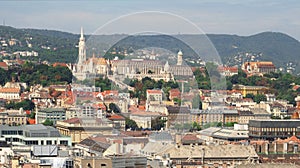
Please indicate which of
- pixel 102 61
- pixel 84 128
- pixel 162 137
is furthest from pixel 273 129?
pixel 102 61

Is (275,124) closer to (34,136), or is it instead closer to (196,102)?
(196,102)

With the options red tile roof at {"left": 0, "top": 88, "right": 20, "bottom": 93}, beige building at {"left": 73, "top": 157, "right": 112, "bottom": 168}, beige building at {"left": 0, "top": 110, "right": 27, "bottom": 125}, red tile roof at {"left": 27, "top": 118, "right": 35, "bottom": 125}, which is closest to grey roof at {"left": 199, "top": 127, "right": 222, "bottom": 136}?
red tile roof at {"left": 27, "top": 118, "right": 35, "bottom": 125}

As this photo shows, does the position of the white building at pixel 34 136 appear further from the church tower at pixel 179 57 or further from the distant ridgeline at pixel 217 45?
the distant ridgeline at pixel 217 45

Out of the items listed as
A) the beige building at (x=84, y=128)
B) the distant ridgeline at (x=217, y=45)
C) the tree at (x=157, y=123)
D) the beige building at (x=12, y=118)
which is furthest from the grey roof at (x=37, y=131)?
the distant ridgeline at (x=217, y=45)

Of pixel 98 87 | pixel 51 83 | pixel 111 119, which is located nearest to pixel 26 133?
pixel 111 119

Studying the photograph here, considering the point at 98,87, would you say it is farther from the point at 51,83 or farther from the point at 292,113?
the point at 51,83

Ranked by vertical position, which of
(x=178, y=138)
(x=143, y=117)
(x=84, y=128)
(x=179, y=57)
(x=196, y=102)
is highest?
(x=179, y=57)

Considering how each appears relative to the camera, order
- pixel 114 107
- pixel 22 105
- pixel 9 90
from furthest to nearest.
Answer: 1. pixel 9 90
2. pixel 22 105
3. pixel 114 107

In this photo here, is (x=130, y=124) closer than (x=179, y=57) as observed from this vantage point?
Yes

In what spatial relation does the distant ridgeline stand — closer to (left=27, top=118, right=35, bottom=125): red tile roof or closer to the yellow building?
the yellow building

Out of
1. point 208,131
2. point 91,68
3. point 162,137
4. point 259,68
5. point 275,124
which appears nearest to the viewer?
point 162,137

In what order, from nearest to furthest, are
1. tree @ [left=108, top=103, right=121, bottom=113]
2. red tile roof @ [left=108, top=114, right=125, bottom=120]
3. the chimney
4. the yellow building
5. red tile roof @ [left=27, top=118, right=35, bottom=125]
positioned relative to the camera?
1. the chimney
2. red tile roof @ [left=108, top=114, right=125, bottom=120]
3. tree @ [left=108, top=103, right=121, bottom=113]
4. red tile roof @ [left=27, top=118, right=35, bottom=125]
5. the yellow building
